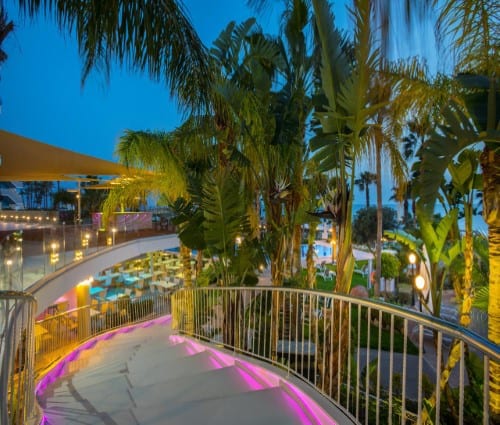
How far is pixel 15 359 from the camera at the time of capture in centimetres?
276

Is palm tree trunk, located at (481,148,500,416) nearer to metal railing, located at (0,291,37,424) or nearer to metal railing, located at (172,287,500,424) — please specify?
metal railing, located at (172,287,500,424)

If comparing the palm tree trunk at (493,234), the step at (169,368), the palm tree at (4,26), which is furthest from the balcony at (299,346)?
the palm tree at (4,26)

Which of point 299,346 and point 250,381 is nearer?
point 250,381

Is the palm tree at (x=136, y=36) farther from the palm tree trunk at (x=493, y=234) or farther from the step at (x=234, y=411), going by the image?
the palm tree trunk at (x=493, y=234)

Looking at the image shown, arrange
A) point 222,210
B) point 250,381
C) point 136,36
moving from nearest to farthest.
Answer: point 136,36 < point 250,381 < point 222,210

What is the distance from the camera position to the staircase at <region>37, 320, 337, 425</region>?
3.03 metres

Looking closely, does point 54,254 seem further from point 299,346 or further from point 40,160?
point 299,346

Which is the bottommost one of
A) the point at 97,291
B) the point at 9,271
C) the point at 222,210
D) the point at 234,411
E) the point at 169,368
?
the point at 97,291

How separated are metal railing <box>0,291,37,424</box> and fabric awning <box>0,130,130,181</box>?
684 cm

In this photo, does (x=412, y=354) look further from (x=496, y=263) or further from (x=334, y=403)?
(x=334, y=403)

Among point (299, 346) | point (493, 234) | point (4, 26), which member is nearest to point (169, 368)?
point (299, 346)

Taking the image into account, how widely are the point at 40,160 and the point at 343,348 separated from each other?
9.76m

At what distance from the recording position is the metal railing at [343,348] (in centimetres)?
216

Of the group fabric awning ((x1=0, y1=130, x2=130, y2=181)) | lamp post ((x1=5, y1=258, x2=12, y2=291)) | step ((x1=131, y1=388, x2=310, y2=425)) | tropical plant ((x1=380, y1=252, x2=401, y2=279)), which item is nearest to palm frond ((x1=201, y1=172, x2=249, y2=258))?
step ((x1=131, y1=388, x2=310, y2=425))
